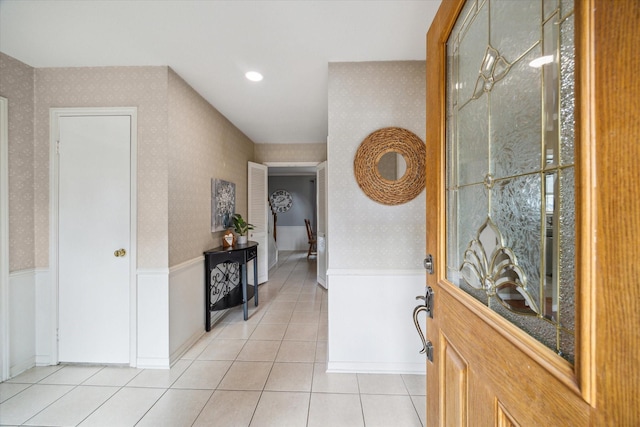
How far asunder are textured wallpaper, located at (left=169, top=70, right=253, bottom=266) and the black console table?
19 centimetres

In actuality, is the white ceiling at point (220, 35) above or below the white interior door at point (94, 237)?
above

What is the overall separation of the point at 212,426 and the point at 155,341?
94 centimetres

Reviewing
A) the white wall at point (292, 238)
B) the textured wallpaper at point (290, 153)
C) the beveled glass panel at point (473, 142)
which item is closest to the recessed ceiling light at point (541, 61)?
the beveled glass panel at point (473, 142)

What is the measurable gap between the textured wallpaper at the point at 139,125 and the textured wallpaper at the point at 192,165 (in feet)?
0.24

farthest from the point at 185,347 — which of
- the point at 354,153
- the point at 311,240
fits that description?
the point at 311,240

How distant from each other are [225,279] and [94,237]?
1480mm

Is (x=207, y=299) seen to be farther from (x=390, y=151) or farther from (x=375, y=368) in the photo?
(x=390, y=151)

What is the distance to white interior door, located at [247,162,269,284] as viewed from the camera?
13.7 ft

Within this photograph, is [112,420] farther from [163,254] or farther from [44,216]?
[44,216]

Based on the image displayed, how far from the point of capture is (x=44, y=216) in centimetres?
213

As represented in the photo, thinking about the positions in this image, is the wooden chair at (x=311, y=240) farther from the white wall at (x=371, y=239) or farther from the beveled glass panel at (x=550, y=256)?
the beveled glass panel at (x=550, y=256)

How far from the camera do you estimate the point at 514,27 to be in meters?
0.61

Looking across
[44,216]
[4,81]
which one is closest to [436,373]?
[44,216]

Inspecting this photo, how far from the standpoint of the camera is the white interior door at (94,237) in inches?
83.2
